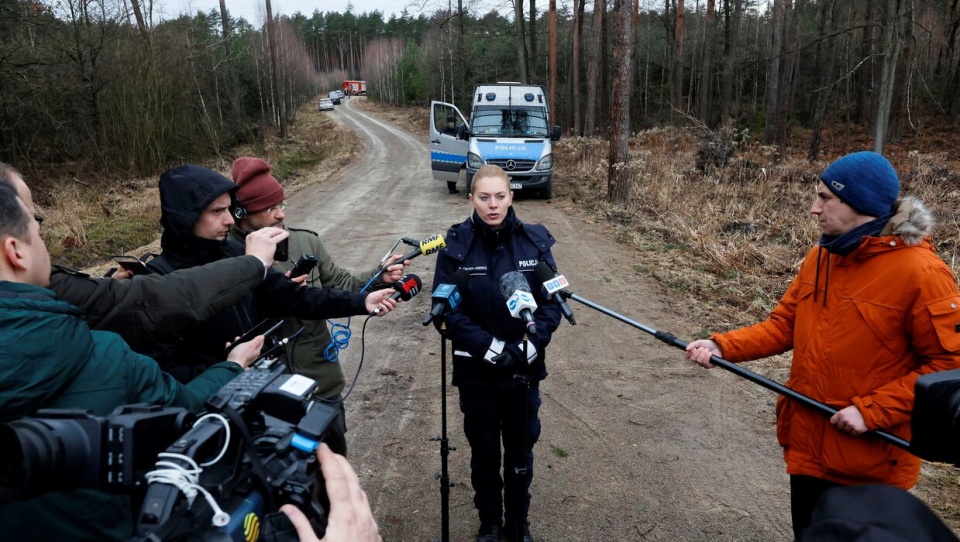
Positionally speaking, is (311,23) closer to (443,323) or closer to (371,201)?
(371,201)

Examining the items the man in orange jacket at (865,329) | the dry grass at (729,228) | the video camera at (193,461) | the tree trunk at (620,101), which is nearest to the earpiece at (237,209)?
the video camera at (193,461)

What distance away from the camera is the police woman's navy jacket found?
2.85 m

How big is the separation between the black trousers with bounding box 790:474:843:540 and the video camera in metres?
2.02

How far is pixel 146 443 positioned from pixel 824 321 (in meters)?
2.35

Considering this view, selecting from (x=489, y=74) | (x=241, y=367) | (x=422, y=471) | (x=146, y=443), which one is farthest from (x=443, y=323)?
(x=489, y=74)

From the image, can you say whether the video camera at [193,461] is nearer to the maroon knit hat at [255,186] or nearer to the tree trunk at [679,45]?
the maroon knit hat at [255,186]

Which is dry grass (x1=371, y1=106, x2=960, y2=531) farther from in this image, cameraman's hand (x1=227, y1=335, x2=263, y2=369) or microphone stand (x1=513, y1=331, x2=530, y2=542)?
cameraman's hand (x1=227, y1=335, x2=263, y2=369)

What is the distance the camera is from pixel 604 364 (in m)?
5.27

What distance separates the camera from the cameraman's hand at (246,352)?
6.96 feet

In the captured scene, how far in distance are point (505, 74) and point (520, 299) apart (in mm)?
42469

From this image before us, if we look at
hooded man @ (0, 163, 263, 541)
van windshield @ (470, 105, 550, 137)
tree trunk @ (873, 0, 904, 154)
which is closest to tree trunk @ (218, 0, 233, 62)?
van windshield @ (470, 105, 550, 137)

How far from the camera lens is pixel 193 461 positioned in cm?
105

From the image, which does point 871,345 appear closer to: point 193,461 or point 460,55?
point 193,461

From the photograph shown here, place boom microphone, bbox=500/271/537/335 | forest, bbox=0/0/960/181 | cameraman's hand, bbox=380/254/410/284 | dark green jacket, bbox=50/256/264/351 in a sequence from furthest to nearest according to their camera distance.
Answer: forest, bbox=0/0/960/181
cameraman's hand, bbox=380/254/410/284
boom microphone, bbox=500/271/537/335
dark green jacket, bbox=50/256/264/351
